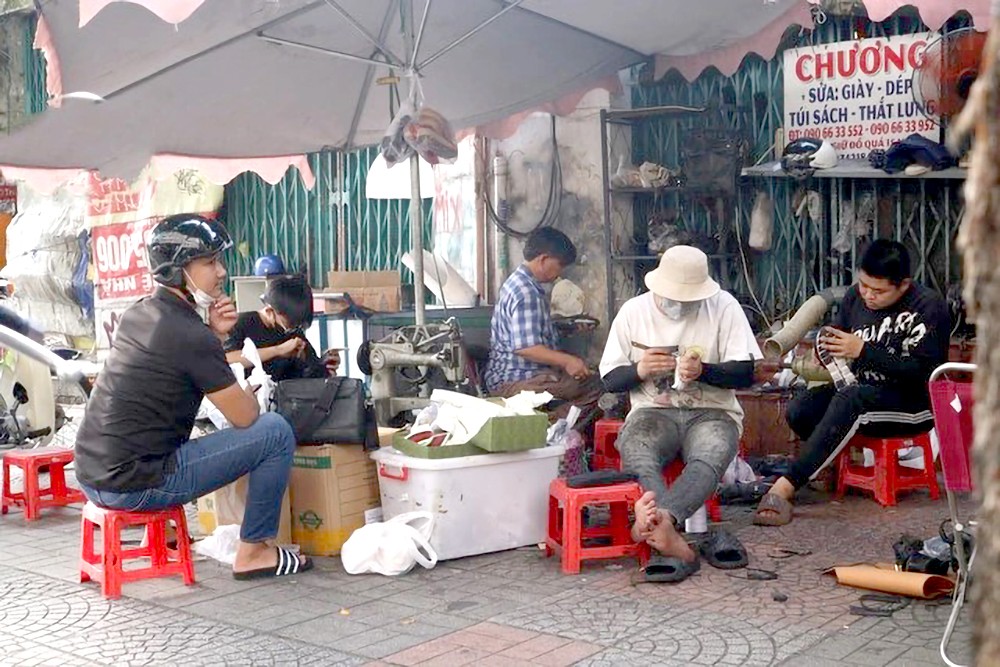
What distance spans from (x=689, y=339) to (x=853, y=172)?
7.71 ft

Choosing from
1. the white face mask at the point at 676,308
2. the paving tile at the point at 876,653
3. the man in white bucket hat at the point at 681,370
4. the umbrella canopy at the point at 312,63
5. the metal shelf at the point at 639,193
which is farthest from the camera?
the metal shelf at the point at 639,193

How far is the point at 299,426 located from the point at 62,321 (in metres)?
9.52

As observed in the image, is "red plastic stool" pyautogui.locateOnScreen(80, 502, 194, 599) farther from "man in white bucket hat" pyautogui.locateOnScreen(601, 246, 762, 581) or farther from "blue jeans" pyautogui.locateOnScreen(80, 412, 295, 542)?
"man in white bucket hat" pyautogui.locateOnScreen(601, 246, 762, 581)

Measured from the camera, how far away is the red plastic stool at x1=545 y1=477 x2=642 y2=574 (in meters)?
5.34

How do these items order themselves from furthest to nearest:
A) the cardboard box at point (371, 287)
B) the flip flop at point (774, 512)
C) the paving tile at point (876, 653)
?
the cardboard box at point (371, 287) < the flip flop at point (774, 512) < the paving tile at point (876, 653)

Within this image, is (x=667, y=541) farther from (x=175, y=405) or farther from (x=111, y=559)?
(x=111, y=559)

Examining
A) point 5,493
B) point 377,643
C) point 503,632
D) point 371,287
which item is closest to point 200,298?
point 377,643

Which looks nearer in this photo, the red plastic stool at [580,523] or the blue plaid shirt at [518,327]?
the red plastic stool at [580,523]

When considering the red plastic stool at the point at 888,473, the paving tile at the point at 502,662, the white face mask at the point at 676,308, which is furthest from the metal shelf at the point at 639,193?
the paving tile at the point at 502,662

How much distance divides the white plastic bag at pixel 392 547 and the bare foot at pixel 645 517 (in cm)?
99

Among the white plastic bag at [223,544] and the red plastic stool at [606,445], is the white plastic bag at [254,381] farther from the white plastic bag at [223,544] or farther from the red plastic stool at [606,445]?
the red plastic stool at [606,445]

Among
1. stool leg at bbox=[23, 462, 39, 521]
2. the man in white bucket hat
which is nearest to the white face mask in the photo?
the man in white bucket hat

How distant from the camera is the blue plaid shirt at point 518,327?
713cm

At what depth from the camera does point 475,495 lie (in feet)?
18.5
